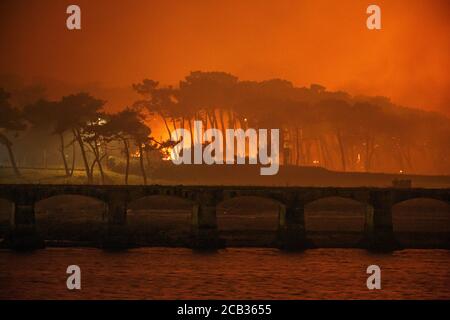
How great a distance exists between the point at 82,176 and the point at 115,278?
7933 centimetres

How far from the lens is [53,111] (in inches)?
6973

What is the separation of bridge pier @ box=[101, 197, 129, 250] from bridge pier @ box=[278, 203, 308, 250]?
1846 cm

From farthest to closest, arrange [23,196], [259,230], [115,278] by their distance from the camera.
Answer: [259,230] < [23,196] < [115,278]

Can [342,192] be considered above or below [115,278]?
above

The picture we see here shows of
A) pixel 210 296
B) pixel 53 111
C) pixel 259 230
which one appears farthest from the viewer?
pixel 53 111

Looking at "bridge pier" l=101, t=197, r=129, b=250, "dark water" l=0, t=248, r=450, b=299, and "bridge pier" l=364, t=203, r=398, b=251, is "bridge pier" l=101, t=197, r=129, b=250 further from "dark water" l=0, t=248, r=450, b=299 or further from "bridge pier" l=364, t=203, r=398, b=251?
"bridge pier" l=364, t=203, r=398, b=251

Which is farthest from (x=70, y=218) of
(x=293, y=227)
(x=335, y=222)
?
(x=293, y=227)

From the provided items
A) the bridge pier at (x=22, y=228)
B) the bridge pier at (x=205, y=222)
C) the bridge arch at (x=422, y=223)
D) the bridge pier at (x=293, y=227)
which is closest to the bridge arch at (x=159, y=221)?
the bridge pier at (x=205, y=222)

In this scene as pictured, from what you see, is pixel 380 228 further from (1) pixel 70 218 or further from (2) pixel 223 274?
(1) pixel 70 218

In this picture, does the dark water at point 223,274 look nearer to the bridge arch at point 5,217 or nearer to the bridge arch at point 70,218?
the bridge arch at point 5,217

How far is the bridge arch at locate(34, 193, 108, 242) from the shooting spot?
5064 inches
